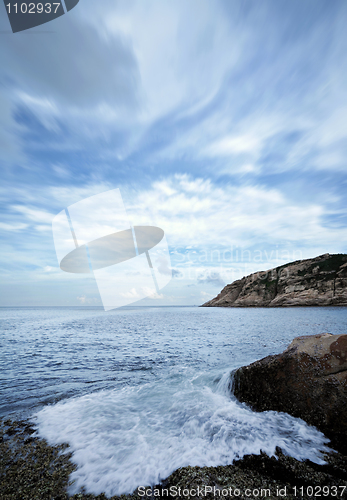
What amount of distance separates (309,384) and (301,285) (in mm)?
108656

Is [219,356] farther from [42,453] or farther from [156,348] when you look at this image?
[42,453]

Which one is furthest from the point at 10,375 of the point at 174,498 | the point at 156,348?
the point at 174,498

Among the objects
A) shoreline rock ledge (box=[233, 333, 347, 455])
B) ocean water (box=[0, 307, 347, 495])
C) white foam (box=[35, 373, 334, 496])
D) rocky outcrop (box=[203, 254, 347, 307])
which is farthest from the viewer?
rocky outcrop (box=[203, 254, 347, 307])

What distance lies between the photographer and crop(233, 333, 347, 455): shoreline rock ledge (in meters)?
5.34

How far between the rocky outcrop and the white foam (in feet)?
328

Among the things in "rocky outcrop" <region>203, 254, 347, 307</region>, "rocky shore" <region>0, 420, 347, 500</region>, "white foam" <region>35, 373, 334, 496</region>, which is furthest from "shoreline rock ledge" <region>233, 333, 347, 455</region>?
"rocky outcrop" <region>203, 254, 347, 307</region>

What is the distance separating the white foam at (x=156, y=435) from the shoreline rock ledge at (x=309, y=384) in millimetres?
318

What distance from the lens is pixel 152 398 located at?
8.38 metres

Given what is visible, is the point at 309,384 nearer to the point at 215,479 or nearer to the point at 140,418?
the point at 215,479

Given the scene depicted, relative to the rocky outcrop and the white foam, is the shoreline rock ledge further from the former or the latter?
the rocky outcrop

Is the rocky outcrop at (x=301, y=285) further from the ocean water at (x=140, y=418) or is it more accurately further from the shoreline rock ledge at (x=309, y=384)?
the shoreline rock ledge at (x=309, y=384)

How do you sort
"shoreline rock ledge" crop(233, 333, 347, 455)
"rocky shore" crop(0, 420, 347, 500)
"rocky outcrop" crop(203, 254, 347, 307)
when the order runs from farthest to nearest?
1. "rocky outcrop" crop(203, 254, 347, 307)
2. "shoreline rock ledge" crop(233, 333, 347, 455)
3. "rocky shore" crop(0, 420, 347, 500)

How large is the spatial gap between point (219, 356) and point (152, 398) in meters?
7.50

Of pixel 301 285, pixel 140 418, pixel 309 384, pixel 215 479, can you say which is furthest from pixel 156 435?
pixel 301 285
